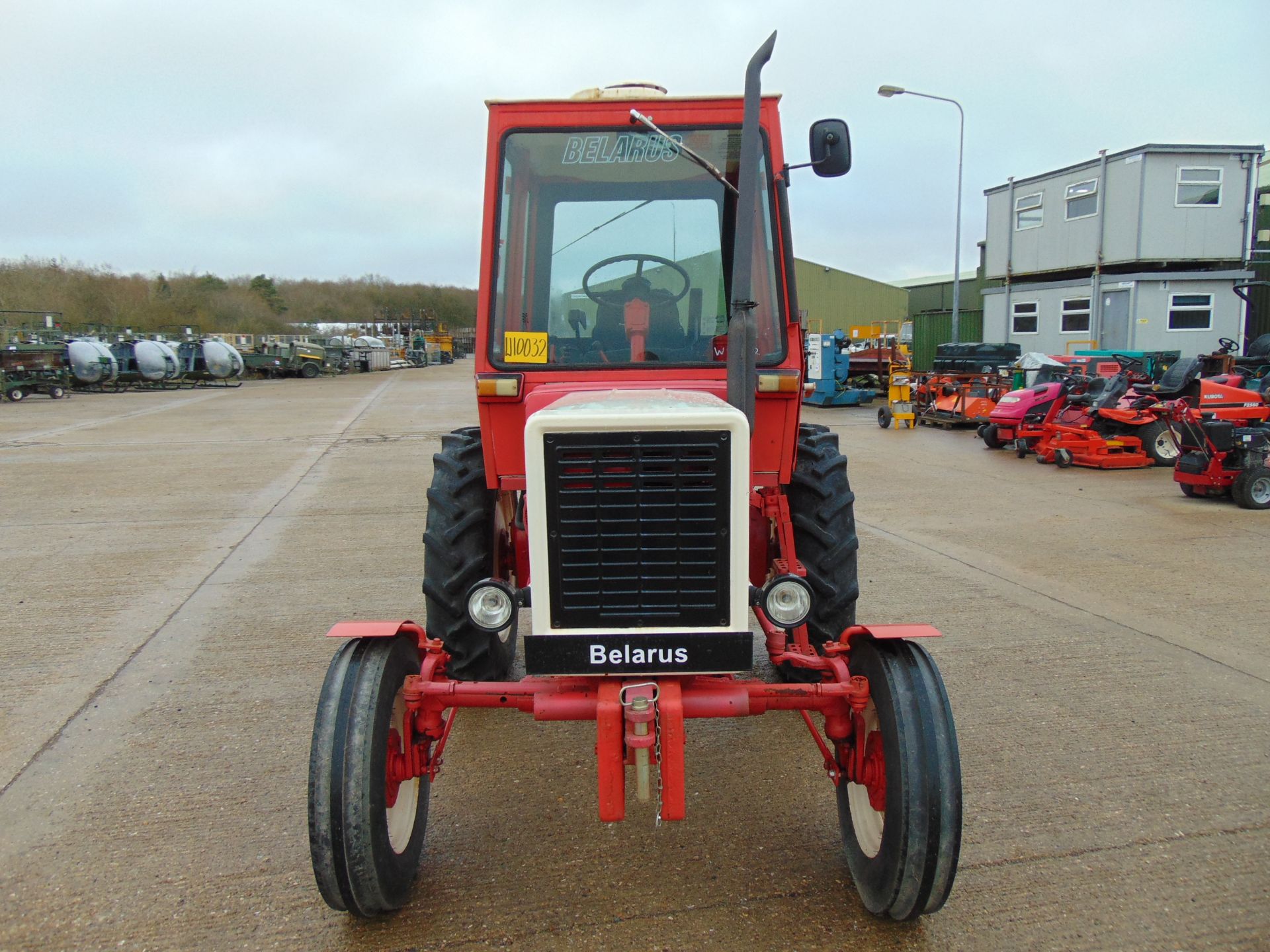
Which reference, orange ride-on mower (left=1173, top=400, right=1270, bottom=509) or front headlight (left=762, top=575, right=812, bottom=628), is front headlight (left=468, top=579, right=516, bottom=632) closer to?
front headlight (left=762, top=575, right=812, bottom=628)

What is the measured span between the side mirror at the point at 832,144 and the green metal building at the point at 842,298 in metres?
29.1

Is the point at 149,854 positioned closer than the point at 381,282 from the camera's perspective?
Yes

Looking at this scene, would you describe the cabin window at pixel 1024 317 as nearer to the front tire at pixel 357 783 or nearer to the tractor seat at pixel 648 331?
the tractor seat at pixel 648 331

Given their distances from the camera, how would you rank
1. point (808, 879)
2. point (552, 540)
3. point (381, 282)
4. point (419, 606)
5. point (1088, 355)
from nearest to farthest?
1. point (552, 540)
2. point (808, 879)
3. point (419, 606)
4. point (1088, 355)
5. point (381, 282)

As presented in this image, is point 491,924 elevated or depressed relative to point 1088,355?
depressed

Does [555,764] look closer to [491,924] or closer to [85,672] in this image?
[491,924]

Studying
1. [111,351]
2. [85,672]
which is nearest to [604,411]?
[85,672]

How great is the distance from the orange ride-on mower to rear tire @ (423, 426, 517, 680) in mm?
7613

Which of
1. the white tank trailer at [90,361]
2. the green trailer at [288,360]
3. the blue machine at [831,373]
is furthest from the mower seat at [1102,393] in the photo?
the green trailer at [288,360]

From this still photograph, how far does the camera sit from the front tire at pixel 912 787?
225 centimetres

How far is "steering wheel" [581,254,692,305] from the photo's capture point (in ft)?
11.3

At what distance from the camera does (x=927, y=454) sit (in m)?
12.4

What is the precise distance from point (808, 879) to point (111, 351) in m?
30.5

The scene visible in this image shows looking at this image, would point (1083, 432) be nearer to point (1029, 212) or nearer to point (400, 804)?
point (400, 804)
